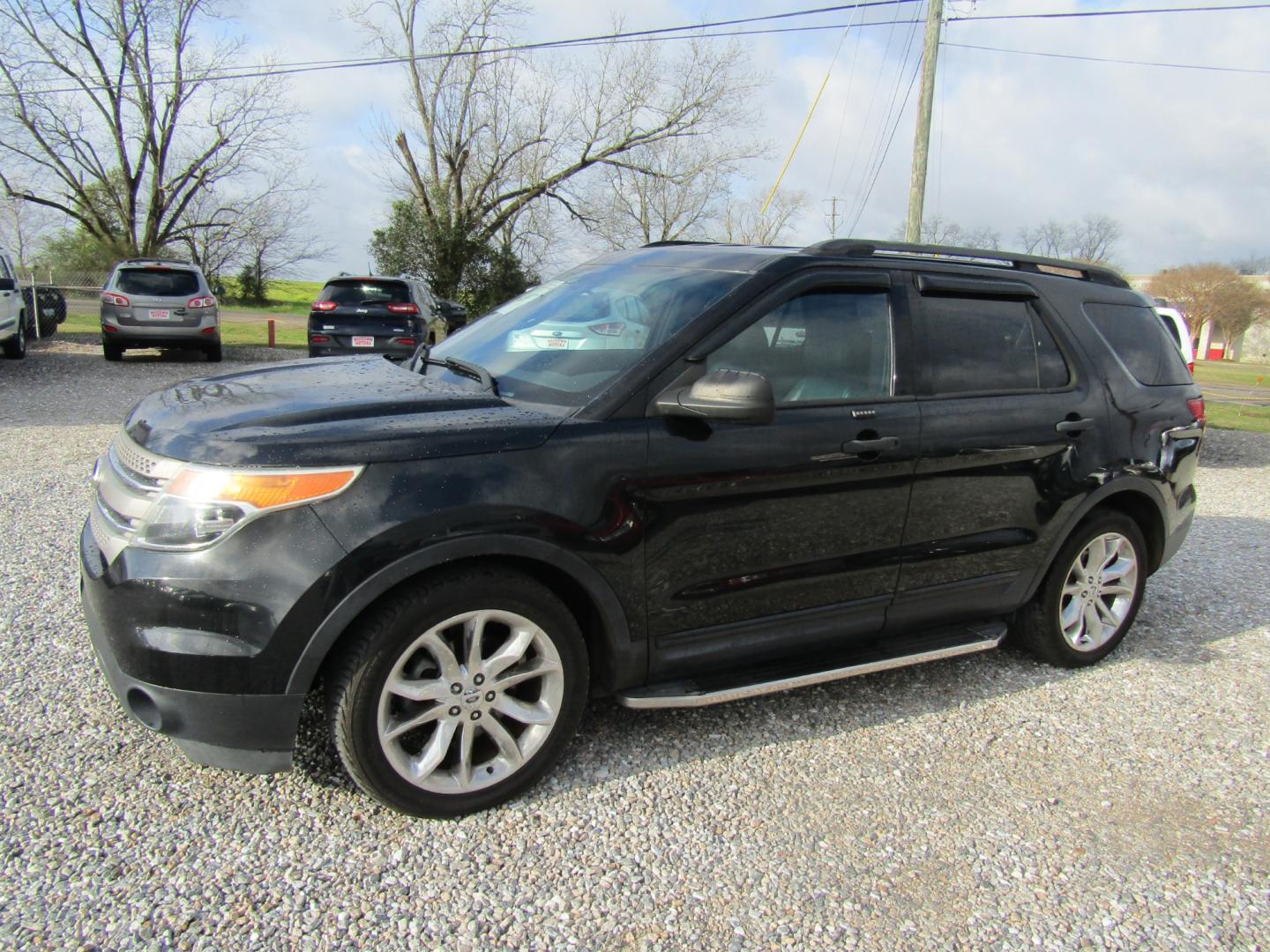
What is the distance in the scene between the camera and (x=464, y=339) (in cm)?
394

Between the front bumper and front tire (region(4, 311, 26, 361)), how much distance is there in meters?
15.0

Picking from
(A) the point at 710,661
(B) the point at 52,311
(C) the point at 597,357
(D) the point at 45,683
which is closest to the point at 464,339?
(C) the point at 597,357

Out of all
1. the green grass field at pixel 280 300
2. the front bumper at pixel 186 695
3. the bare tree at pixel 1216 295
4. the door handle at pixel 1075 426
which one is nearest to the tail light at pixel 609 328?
the front bumper at pixel 186 695

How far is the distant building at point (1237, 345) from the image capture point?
69438 millimetres

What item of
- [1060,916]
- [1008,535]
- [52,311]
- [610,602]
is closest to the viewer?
[1060,916]

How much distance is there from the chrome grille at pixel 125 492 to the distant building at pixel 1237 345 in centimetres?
7730

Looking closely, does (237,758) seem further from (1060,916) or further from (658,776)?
(1060,916)

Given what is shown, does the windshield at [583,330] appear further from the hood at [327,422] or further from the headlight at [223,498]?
the headlight at [223,498]

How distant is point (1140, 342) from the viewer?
4.42 m

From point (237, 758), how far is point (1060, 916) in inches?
93.6

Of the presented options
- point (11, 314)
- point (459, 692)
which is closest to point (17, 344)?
point (11, 314)

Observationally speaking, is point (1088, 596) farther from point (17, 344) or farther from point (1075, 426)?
point (17, 344)

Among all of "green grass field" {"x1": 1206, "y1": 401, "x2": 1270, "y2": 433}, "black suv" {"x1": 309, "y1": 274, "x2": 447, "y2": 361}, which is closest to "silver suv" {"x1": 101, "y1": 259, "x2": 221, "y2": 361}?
"black suv" {"x1": 309, "y1": 274, "x2": 447, "y2": 361}

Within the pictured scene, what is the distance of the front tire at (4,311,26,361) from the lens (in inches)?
582
